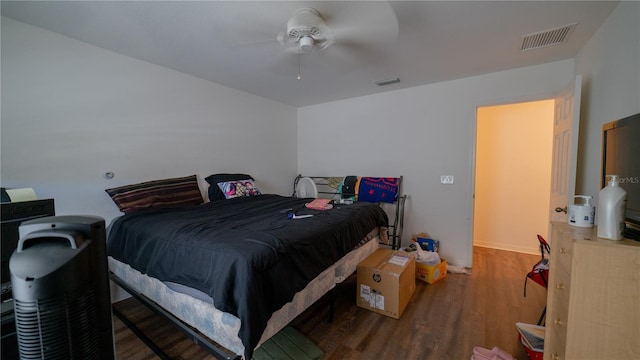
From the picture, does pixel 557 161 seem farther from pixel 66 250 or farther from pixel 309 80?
pixel 66 250

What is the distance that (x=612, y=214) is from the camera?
3.27 ft

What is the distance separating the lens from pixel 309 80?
3070mm

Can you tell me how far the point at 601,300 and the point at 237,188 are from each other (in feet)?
9.87

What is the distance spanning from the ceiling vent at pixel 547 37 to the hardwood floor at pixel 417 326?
2361 millimetres

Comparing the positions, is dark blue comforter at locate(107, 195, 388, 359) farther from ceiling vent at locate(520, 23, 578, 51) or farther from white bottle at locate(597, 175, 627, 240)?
ceiling vent at locate(520, 23, 578, 51)

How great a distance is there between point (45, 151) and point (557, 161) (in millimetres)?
4581

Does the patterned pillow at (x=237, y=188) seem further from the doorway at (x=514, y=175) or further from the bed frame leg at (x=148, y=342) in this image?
the doorway at (x=514, y=175)

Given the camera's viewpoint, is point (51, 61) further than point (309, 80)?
No

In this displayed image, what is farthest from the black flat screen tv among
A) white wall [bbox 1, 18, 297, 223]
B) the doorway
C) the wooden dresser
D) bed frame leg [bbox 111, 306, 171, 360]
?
white wall [bbox 1, 18, 297, 223]

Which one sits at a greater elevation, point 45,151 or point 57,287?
point 45,151

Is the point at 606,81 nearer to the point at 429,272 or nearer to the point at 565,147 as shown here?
the point at 565,147

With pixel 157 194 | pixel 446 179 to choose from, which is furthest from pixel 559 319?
pixel 157 194

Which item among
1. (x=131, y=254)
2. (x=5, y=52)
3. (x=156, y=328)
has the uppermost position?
(x=5, y=52)

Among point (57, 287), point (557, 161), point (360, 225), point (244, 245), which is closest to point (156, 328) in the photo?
point (244, 245)
